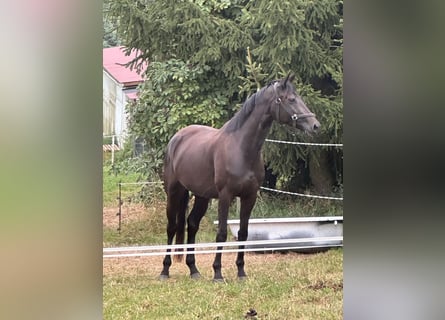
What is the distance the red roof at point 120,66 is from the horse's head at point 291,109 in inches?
20.9

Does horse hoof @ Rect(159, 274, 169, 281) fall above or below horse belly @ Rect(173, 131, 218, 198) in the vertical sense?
below

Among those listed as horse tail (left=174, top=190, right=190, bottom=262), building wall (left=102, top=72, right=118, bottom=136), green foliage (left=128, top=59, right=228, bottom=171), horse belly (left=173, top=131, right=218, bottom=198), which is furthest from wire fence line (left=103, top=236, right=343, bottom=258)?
building wall (left=102, top=72, right=118, bottom=136)

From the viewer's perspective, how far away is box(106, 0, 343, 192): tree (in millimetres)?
1857

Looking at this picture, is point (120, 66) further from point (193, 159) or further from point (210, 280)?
point (210, 280)

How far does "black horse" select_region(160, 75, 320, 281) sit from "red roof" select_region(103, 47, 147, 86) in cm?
27

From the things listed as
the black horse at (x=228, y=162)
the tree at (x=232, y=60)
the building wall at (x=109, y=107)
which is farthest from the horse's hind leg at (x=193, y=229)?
the building wall at (x=109, y=107)

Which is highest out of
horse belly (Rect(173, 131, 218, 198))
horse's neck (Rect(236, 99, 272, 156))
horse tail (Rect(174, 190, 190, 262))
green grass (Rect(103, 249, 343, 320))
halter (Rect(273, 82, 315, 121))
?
halter (Rect(273, 82, 315, 121))

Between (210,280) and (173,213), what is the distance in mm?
289

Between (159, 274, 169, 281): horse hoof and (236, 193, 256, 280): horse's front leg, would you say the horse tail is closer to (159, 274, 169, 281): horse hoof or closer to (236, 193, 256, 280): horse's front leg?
(159, 274, 169, 281): horse hoof
